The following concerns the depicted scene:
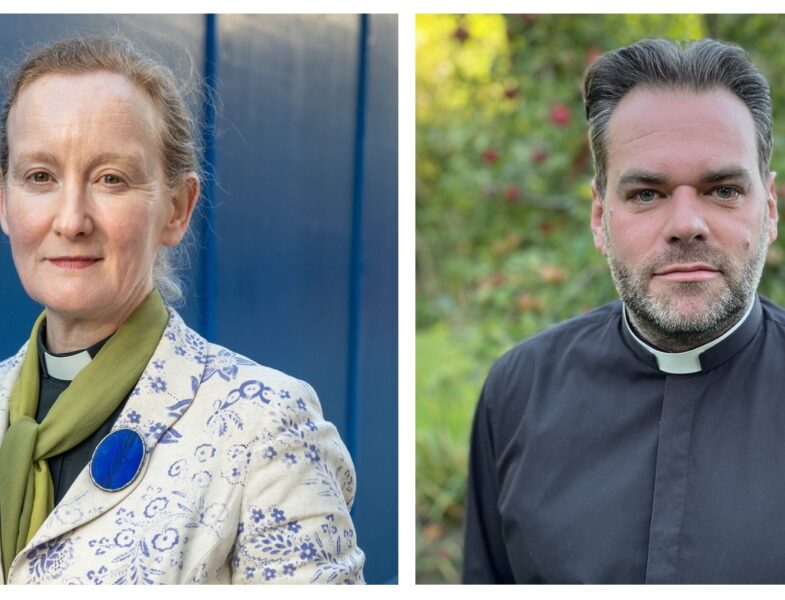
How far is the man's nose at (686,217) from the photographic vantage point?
200 cm

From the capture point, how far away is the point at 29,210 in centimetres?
191

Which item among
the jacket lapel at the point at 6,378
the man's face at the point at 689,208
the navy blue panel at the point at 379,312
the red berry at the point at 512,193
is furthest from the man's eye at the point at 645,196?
the red berry at the point at 512,193

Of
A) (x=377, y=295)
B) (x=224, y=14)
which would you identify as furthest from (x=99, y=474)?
(x=224, y=14)

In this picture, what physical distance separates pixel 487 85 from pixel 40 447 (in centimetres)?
285

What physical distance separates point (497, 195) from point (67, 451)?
8.39 ft

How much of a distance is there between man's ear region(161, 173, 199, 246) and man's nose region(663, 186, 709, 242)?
105 centimetres

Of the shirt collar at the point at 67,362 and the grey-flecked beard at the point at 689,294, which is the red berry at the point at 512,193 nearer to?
the grey-flecked beard at the point at 689,294

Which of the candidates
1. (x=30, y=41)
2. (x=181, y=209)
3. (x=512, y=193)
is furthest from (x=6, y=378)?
(x=512, y=193)

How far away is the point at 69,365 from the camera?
1980mm

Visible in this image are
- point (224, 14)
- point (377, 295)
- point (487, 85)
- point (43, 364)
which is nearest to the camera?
point (43, 364)

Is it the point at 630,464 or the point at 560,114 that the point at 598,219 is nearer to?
the point at 630,464

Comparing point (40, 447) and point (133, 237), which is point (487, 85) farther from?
point (40, 447)

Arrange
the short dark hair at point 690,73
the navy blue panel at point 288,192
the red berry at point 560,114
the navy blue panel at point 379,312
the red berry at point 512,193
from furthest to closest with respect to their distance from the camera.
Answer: the red berry at point 512,193 → the red berry at point 560,114 → the navy blue panel at point 379,312 → the navy blue panel at point 288,192 → the short dark hair at point 690,73

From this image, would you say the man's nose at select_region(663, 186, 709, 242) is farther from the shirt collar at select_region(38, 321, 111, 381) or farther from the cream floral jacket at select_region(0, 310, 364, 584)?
the shirt collar at select_region(38, 321, 111, 381)
